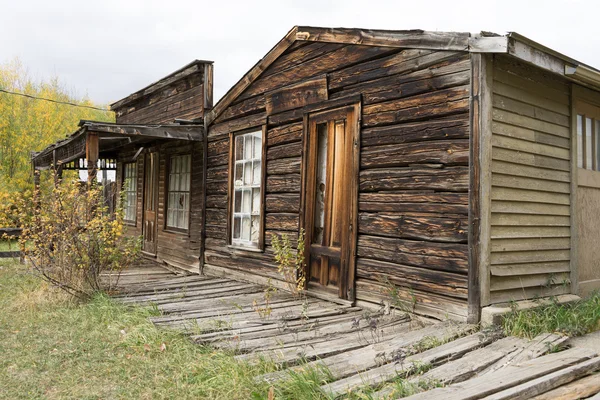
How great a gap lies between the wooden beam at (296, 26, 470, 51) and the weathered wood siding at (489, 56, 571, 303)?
48 centimetres

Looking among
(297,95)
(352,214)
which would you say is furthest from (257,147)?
(352,214)

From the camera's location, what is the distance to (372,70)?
5.96 m

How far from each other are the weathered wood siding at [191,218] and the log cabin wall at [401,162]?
2745 mm

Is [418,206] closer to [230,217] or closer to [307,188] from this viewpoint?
[307,188]

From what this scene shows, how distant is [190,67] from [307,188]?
5374mm

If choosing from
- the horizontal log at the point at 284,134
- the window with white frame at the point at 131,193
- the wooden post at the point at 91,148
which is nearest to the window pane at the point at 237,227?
the horizontal log at the point at 284,134

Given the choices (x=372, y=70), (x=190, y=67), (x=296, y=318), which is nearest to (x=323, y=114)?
(x=372, y=70)

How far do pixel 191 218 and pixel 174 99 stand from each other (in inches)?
135

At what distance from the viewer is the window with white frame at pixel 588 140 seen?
5.99 m

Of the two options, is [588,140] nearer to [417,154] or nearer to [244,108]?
[417,154]

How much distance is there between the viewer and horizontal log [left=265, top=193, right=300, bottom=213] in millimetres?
7127

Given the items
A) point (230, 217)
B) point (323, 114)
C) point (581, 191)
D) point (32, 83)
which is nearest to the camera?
point (581, 191)

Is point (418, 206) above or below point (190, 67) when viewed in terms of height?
below

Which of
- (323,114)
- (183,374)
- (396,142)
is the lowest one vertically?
(183,374)
